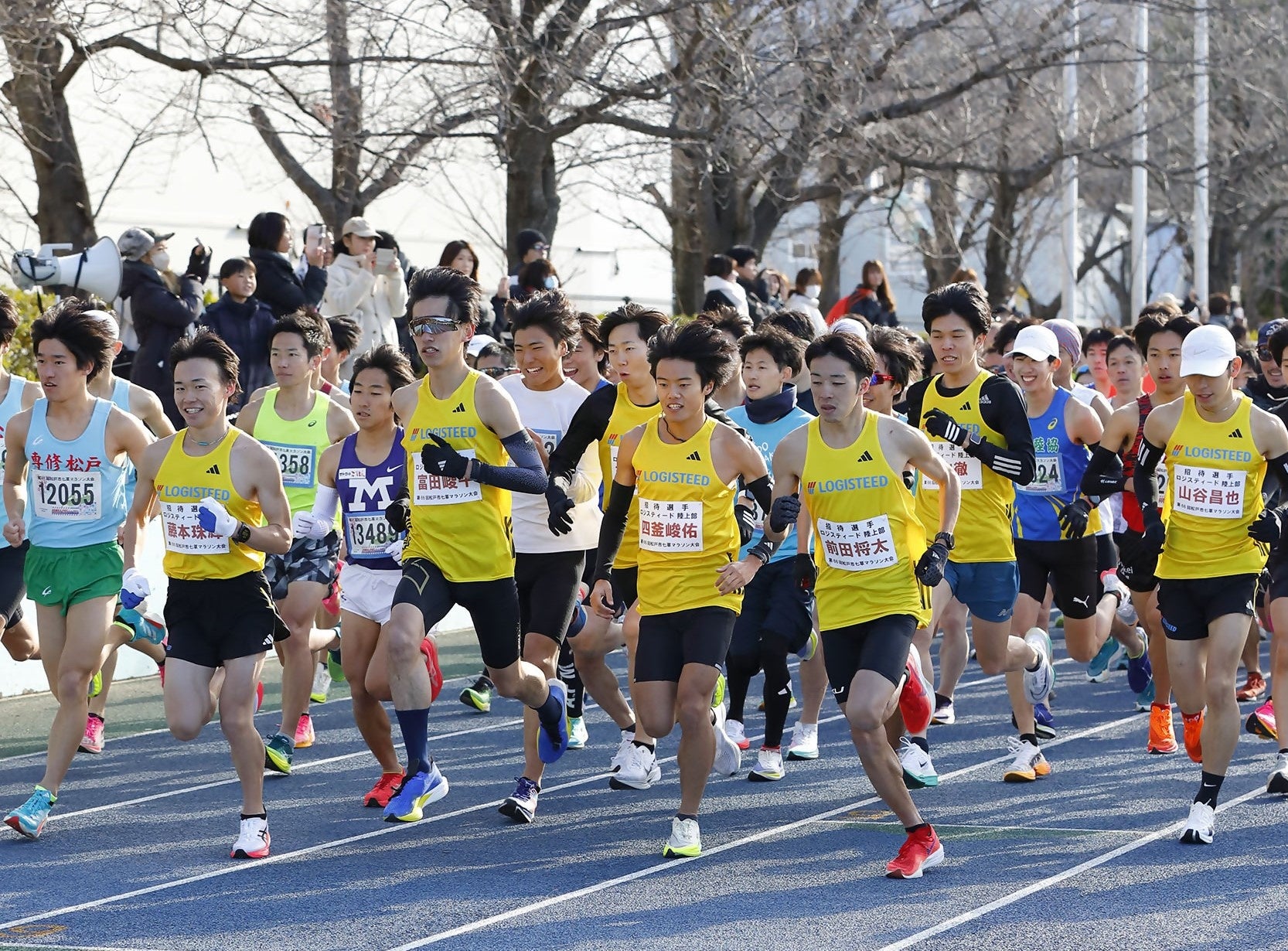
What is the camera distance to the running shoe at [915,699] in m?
7.41

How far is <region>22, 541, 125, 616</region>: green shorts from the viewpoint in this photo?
766 centimetres

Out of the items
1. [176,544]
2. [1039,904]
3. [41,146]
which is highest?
[41,146]

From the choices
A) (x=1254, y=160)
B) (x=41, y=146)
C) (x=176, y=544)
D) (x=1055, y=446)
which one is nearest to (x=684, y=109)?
(x=41, y=146)

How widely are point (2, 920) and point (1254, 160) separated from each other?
25204 millimetres

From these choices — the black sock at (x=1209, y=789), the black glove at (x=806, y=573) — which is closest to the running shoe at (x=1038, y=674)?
the black sock at (x=1209, y=789)

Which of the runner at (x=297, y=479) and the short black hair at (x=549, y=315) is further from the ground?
the short black hair at (x=549, y=315)

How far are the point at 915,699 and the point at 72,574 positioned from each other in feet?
11.0

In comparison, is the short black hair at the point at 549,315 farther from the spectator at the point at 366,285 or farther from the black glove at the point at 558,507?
the spectator at the point at 366,285

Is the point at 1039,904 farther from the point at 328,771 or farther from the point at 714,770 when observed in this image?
the point at 328,771

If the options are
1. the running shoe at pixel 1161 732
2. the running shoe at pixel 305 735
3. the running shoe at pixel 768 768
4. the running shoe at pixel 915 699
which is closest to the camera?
the running shoe at pixel 915 699

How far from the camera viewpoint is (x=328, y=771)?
879 cm

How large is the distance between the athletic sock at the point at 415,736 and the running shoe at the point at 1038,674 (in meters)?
2.80

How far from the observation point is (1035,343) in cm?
892

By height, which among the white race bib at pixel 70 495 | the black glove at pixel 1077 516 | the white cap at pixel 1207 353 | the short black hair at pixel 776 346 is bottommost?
the black glove at pixel 1077 516
